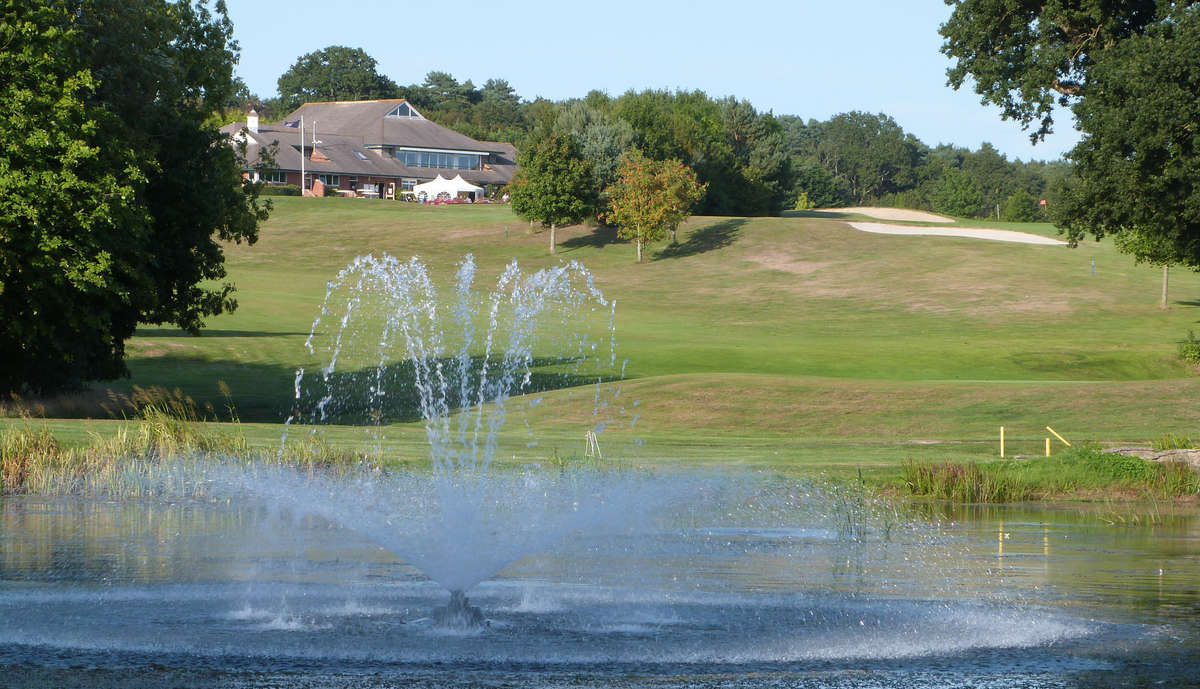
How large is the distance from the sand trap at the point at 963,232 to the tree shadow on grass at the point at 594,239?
21830 mm

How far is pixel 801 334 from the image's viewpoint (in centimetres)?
6869

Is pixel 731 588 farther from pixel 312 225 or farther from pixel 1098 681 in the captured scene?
pixel 312 225

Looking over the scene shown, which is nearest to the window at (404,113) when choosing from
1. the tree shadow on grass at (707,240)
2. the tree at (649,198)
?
the tree shadow on grass at (707,240)

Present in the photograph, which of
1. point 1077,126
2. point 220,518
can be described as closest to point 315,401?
point 220,518

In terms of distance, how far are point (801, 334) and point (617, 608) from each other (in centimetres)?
5605

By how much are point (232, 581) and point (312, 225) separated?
100m

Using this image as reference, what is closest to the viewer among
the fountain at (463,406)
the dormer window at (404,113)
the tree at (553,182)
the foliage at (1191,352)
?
the fountain at (463,406)

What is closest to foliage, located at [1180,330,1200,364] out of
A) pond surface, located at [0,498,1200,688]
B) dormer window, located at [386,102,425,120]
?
pond surface, located at [0,498,1200,688]

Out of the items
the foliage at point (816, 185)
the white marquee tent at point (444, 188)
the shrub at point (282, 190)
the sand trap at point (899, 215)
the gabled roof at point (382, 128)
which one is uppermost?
the gabled roof at point (382, 128)

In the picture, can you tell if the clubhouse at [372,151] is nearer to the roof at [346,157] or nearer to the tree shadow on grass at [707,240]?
the roof at [346,157]

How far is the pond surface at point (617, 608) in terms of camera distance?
10.9 meters

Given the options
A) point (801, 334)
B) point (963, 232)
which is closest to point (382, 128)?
point (963, 232)

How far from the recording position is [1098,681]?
34.6ft

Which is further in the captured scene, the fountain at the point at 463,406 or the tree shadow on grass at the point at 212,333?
the tree shadow on grass at the point at 212,333
